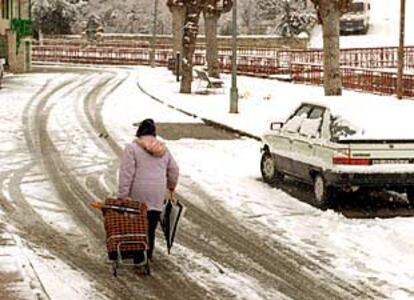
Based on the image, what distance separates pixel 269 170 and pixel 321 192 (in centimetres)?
266

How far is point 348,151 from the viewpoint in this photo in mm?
14164

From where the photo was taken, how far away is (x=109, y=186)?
54.3 feet

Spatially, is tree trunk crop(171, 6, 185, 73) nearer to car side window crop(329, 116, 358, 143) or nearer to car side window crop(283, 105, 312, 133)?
car side window crop(283, 105, 312, 133)

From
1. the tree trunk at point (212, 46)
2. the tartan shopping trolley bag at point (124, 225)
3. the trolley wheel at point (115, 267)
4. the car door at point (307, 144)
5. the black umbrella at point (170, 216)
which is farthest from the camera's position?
the tree trunk at point (212, 46)

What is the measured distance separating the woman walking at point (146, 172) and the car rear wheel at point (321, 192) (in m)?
4.20

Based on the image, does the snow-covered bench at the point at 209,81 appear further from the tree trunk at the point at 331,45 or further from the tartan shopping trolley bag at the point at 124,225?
the tartan shopping trolley bag at the point at 124,225

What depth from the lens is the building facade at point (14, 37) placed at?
5703 cm

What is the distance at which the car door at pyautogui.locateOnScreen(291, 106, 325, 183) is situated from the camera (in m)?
15.1

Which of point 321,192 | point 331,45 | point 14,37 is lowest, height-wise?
point 321,192

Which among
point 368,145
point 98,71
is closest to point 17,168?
point 368,145

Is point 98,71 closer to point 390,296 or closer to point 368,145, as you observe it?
point 368,145

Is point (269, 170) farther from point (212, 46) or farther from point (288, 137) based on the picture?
point (212, 46)

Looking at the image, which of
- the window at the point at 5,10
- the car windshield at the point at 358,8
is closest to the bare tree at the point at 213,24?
the window at the point at 5,10

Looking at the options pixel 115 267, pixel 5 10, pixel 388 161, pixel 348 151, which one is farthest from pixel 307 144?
pixel 5 10
